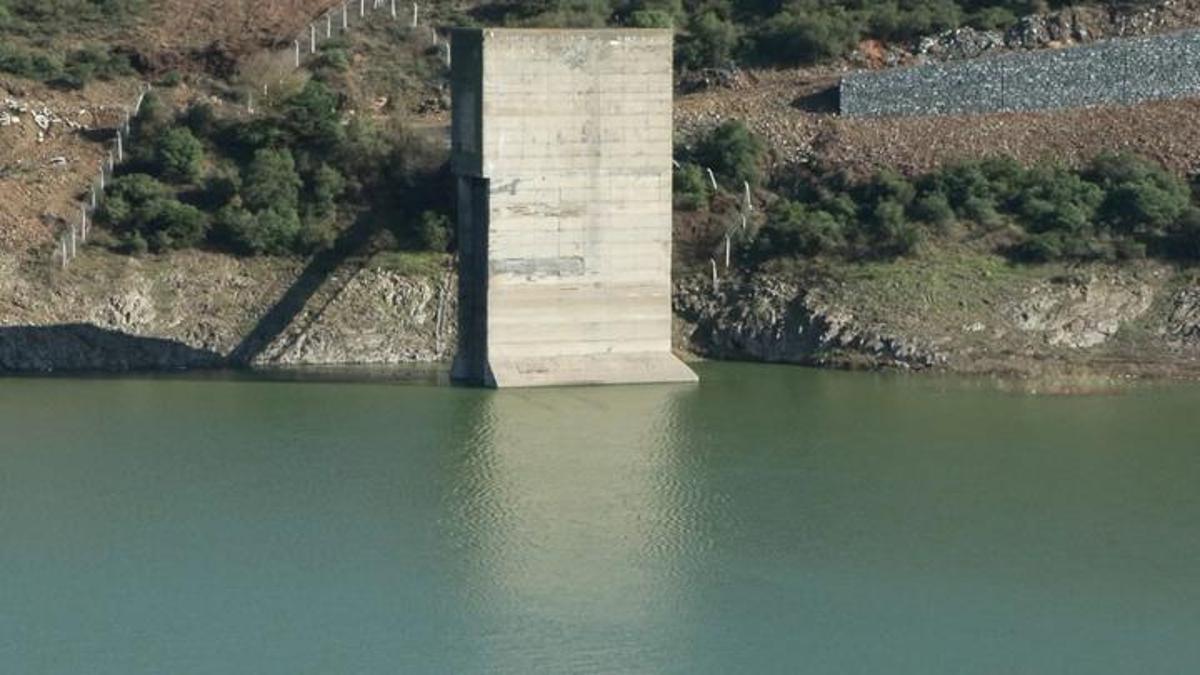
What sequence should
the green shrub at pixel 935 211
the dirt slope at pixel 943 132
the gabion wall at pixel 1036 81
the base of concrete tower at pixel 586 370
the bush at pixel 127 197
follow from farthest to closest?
the gabion wall at pixel 1036 81, the dirt slope at pixel 943 132, the green shrub at pixel 935 211, the bush at pixel 127 197, the base of concrete tower at pixel 586 370

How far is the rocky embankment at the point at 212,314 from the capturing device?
4591 cm

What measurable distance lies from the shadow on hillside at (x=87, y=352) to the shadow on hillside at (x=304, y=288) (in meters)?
0.50

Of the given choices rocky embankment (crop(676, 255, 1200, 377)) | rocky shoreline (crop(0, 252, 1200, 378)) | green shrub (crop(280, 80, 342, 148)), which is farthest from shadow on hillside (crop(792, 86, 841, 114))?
green shrub (crop(280, 80, 342, 148))

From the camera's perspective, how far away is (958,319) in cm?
4644

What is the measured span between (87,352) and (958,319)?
12.5 meters

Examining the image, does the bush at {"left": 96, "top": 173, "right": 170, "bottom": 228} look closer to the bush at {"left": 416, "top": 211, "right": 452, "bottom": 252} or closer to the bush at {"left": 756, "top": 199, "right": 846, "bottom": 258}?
the bush at {"left": 416, "top": 211, "right": 452, "bottom": 252}

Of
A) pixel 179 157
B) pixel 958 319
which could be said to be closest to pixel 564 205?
pixel 958 319

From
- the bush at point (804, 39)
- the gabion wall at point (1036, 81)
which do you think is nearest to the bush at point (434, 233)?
the gabion wall at point (1036, 81)

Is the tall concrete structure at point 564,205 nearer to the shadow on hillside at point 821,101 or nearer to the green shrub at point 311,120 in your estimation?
the green shrub at point 311,120

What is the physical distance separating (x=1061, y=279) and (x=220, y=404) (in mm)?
12776

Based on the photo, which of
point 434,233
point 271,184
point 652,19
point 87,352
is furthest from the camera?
point 652,19

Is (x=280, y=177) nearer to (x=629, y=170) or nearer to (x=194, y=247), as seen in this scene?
(x=194, y=247)

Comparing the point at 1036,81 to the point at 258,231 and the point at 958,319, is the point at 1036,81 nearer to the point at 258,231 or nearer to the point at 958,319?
the point at 958,319

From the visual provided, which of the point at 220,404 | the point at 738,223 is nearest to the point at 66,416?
the point at 220,404
